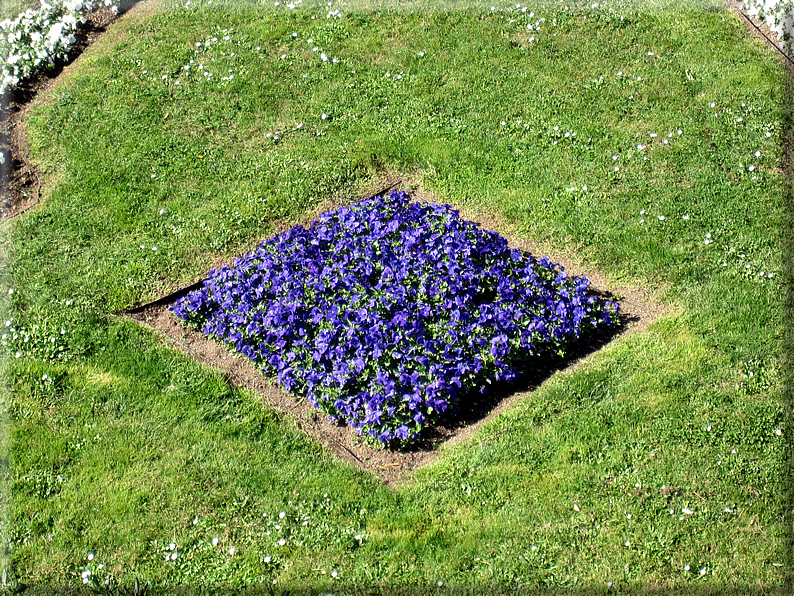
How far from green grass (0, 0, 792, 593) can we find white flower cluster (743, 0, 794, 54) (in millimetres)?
217

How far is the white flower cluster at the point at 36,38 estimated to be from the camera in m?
8.16

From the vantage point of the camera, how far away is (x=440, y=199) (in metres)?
6.79

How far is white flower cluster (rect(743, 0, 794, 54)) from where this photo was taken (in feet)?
25.2

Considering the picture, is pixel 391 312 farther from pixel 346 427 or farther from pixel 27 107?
pixel 27 107

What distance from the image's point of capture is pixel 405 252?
18.7 feet

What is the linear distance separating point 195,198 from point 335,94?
179 centimetres

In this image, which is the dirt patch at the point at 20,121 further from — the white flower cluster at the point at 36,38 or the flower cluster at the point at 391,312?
the flower cluster at the point at 391,312

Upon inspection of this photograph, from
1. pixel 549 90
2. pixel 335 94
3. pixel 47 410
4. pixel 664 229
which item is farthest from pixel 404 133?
pixel 47 410

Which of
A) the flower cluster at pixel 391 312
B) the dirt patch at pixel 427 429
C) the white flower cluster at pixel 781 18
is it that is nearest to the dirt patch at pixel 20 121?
the dirt patch at pixel 427 429

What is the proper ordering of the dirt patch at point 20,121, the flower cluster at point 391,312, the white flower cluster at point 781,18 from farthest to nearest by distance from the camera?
the white flower cluster at point 781,18 < the dirt patch at point 20,121 < the flower cluster at point 391,312

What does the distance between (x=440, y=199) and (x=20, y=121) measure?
14.0 feet

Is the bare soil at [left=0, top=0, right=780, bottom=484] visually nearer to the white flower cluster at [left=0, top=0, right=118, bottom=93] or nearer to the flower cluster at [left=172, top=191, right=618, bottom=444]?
the flower cluster at [left=172, top=191, right=618, bottom=444]

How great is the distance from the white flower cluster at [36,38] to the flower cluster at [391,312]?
390cm

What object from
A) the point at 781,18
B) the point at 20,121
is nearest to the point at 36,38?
the point at 20,121
